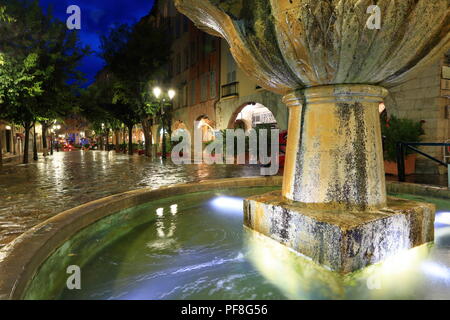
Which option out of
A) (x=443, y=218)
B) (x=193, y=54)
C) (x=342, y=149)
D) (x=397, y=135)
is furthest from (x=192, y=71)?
(x=342, y=149)

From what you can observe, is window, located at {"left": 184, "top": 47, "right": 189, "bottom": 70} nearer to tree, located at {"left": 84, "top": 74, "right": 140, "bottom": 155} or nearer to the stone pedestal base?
tree, located at {"left": 84, "top": 74, "right": 140, "bottom": 155}

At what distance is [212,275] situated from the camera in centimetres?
257

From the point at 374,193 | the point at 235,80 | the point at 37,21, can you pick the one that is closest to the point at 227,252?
the point at 374,193

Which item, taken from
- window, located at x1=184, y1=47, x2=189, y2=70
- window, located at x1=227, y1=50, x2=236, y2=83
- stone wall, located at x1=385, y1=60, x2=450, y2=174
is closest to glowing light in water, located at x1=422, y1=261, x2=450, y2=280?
stone wall, located at x1=385, y1=60, x2=450, y2=174

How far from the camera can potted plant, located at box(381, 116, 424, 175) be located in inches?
335

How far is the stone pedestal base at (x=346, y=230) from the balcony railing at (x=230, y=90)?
17.9 meters

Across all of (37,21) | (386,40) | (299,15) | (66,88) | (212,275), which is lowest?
(212,275)

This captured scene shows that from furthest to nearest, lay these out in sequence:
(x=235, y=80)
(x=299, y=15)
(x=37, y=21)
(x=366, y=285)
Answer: (x=235, y=80) → (x=37, y=21) → (x=299, y=15) → (x=366, y=285)

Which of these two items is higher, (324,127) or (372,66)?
(372,66)

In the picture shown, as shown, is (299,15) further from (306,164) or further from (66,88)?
(66,88)

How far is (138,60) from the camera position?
75.0 ft

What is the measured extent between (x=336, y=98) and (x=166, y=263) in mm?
2171

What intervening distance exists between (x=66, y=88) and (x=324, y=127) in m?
17.5

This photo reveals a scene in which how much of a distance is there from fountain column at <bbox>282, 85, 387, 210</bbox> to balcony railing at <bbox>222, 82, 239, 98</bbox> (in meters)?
17.7
